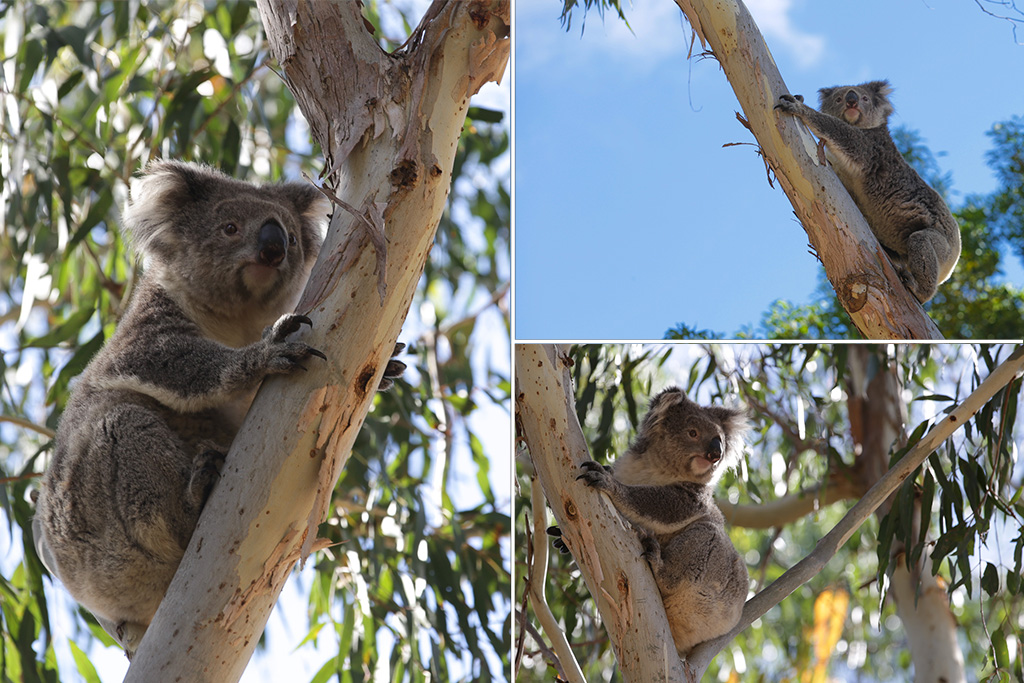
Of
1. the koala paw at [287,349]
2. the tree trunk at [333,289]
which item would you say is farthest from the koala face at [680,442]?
the koala paw at [287,349]

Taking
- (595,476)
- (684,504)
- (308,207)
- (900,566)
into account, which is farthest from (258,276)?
(900,566)

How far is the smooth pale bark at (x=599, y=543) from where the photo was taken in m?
1.68

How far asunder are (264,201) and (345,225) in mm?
499

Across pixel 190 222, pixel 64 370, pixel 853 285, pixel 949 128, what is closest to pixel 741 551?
pixel 853 285

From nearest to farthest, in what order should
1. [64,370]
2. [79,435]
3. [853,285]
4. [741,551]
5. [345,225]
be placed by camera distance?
[345,225] → [79,435] → [853,285] → [741,551] → [64,370]

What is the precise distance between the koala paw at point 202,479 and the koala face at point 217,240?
419mm

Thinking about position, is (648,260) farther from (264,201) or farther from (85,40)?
(85,40)

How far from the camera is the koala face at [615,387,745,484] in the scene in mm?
1917

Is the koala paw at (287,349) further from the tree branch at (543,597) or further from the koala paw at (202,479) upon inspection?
the tree branch at (543,597)

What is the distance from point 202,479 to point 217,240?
0.55 metres

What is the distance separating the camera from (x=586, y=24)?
1.96 m

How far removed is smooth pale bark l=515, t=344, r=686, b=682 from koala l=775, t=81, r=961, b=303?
0.68 meters

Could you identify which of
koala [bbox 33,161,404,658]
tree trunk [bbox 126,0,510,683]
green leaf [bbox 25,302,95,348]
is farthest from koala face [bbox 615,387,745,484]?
green leaf [bbox 25,302,95,348]

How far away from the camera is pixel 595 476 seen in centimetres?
169
